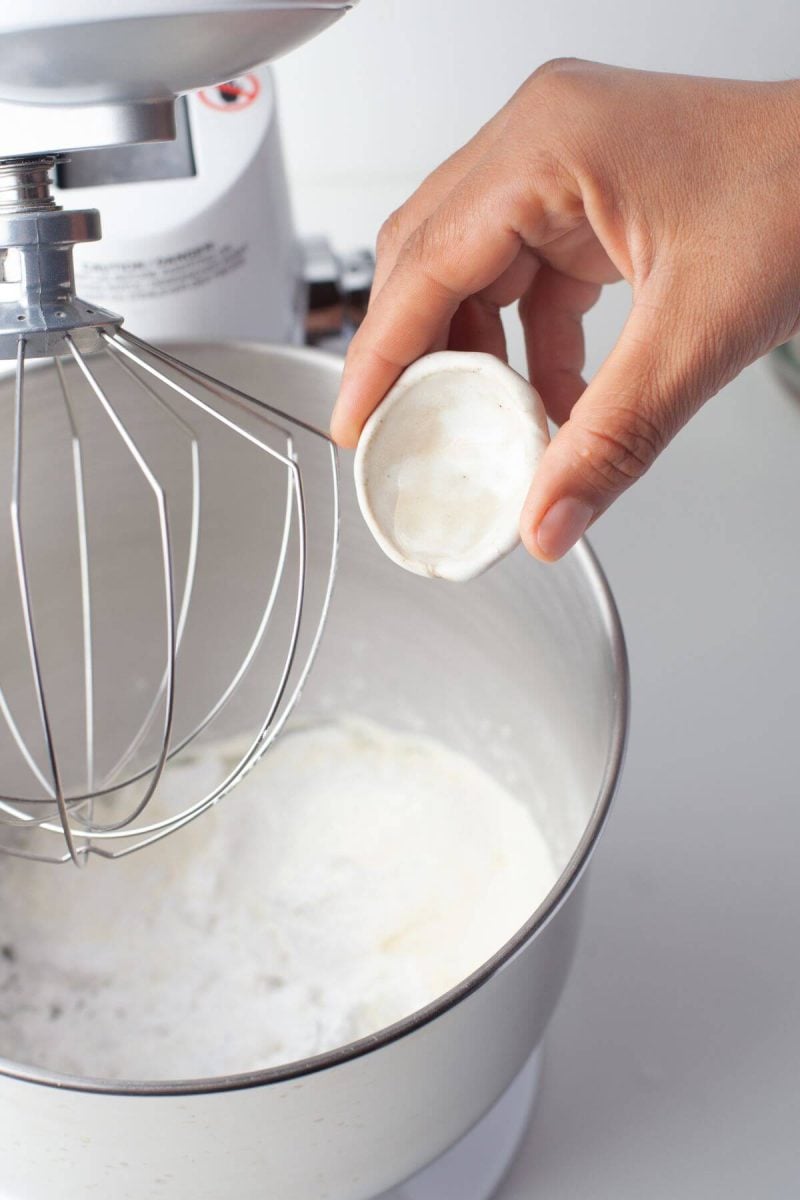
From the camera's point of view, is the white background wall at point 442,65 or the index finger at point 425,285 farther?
the white background wall at point 442,65

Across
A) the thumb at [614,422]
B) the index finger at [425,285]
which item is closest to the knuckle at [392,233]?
the index finger at [425,285]

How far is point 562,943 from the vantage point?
1.31 ft

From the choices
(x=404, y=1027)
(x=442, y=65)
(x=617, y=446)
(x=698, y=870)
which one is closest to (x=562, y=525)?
(x=617, y=446)

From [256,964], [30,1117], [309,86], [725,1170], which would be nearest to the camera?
[30,1117]

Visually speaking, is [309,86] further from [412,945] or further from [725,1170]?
[725,1170]

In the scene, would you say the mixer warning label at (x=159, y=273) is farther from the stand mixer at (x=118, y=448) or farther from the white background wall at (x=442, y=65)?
the white background wall at (x=442, y=65)

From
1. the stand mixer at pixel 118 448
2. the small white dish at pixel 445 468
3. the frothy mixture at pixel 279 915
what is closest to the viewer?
the stand mixer at pixel 118 448

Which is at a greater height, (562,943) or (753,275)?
(753,275)

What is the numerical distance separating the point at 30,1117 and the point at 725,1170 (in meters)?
0.29

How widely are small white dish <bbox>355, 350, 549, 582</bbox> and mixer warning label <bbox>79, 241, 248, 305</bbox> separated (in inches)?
7.7

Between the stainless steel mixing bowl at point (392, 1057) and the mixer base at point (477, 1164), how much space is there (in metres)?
0.09

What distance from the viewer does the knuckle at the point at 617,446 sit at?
38 centimetres

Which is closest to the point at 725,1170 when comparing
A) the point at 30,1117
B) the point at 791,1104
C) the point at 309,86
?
the point at 791,1104

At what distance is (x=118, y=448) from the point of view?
2.02 feet
